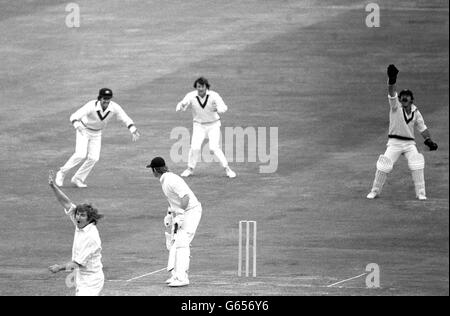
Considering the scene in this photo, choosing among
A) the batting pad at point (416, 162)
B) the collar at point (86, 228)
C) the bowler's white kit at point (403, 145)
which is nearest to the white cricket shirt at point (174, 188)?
the collar at point (86, 228)

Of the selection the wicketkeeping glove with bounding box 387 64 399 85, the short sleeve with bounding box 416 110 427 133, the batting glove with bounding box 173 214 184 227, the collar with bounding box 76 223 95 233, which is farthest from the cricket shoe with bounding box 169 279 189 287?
the short sleeve with bounding box 416 110 427 133

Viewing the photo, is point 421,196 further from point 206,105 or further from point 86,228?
point 86,228

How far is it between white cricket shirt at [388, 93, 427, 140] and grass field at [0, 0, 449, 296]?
110 centimetres

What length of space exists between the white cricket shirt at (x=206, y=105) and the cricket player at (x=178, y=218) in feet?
16.8

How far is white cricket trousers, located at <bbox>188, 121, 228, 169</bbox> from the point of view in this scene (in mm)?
23750

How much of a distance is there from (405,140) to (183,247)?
223 inches

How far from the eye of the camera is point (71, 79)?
90.3 ft

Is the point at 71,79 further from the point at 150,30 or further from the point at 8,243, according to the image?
the point at 8,243

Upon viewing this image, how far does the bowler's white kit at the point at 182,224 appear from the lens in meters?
18.2

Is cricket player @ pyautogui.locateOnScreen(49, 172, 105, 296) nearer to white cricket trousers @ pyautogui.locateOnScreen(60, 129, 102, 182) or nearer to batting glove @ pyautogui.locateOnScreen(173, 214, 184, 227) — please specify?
batting glove @ pyautogui.locateOnScreen(173, 214, 184, 227)

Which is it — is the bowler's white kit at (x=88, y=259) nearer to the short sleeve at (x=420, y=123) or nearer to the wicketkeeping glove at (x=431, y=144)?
the wicketkeeping glove at (x=431, y=144)

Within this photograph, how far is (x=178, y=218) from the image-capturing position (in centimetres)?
1845
